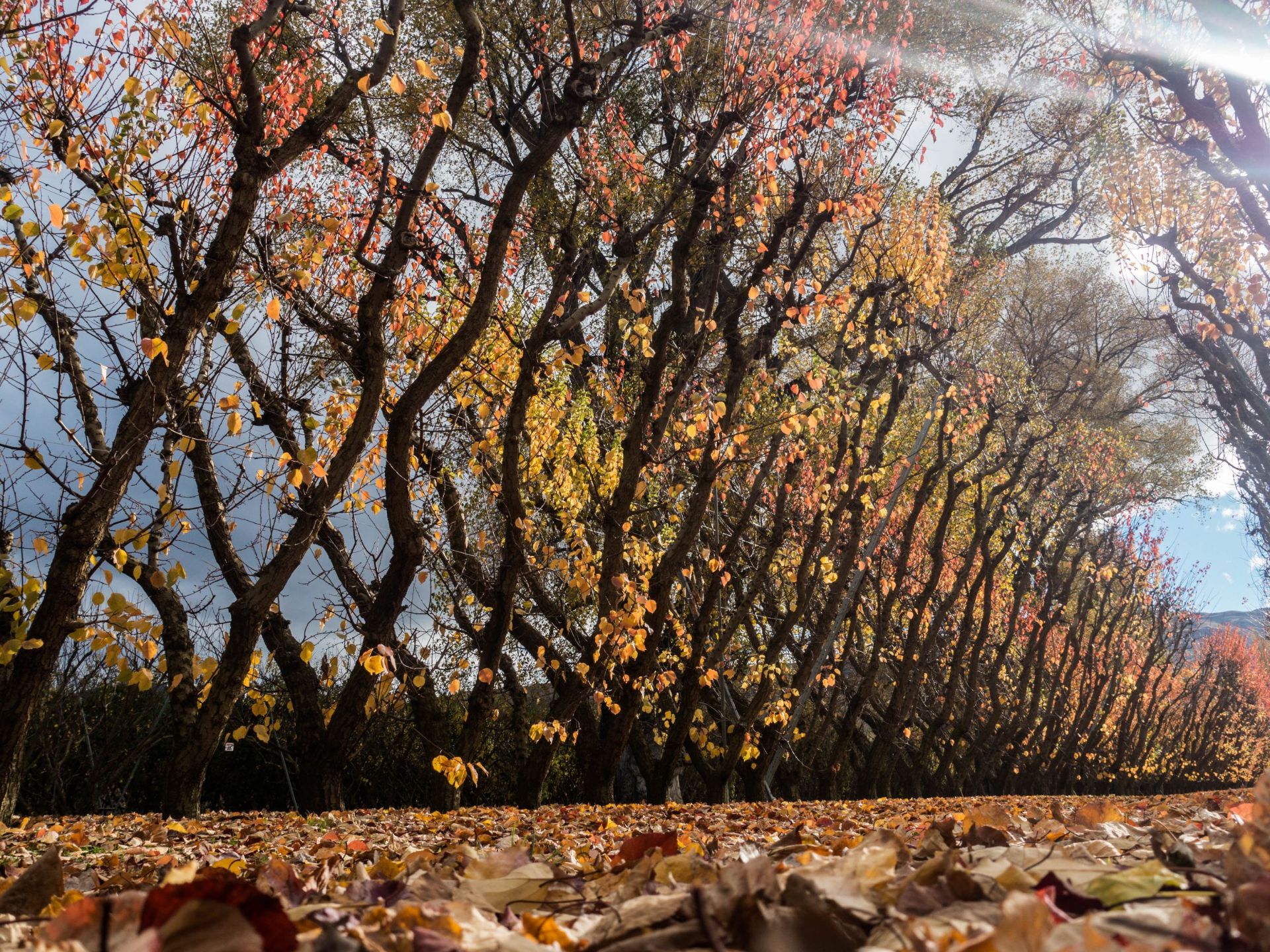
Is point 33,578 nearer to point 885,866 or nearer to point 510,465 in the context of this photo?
point 510,465

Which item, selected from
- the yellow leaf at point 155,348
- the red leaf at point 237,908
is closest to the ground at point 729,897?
the red leaf at point 237,908

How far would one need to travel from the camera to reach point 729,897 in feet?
4.18

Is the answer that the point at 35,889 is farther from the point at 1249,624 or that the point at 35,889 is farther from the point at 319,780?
the point at 1249,624

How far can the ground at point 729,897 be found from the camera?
106cm

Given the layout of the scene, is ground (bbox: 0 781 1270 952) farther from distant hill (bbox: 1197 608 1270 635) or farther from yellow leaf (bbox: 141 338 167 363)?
distant hill (bbox: 1197 608 1270 635)

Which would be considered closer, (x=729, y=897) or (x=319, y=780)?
(x=729, y=897)

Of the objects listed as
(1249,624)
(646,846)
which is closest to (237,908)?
(646,846)

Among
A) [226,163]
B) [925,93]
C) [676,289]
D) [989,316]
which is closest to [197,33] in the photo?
[226,163]

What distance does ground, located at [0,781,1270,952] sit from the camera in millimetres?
1060

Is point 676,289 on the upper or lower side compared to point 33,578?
upper

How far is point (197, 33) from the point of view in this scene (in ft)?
41.9

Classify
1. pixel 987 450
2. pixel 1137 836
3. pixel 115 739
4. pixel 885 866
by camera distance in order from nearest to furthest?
pixel 885 866 < pixel 1137 836 < pixel 115 739 < pixel 987 450

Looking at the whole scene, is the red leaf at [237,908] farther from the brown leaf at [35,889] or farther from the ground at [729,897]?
the brown leaf at [35,889]

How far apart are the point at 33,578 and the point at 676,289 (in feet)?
17.4
